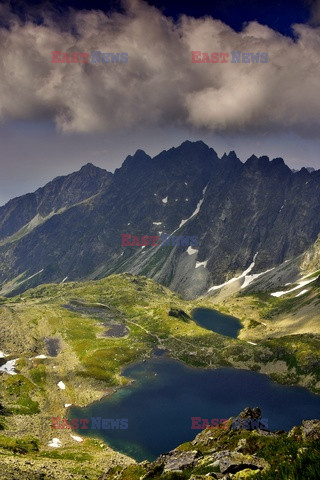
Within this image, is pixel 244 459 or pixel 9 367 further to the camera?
pixel 9 367

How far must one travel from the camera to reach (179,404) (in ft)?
375

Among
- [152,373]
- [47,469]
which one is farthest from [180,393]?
[47,469]

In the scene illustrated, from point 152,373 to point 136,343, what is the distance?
3811cm

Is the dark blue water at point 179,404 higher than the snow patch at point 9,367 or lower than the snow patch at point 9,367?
lower

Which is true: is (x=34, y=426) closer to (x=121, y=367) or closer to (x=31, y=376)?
(x=31, y=376)

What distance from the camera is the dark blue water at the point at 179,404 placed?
306 feet

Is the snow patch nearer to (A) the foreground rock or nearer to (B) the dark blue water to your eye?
(B) the dark blue water

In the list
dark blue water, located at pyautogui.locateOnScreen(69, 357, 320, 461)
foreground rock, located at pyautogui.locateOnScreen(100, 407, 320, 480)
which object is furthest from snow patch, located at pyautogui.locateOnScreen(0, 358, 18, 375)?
foreground rock, located at pyautogui.locateOnScreen(100, 407, 320, 480)

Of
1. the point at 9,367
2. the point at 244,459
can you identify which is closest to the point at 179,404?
the point at 9,367

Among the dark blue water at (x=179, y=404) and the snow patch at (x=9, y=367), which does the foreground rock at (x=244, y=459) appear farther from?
the snow patch at (x=9, y=367)

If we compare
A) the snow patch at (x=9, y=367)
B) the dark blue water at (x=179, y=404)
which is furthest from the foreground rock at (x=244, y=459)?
the snow patch at (x=9, y=367)

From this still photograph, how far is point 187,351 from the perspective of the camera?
164250 mm

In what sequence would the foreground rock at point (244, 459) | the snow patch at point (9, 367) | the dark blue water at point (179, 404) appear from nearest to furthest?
the foreground rock at point (244, 459)
the dark blue water at point (179, 404)
the snow patch at point (9, 367)

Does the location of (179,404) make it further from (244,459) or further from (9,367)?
(244,459)
